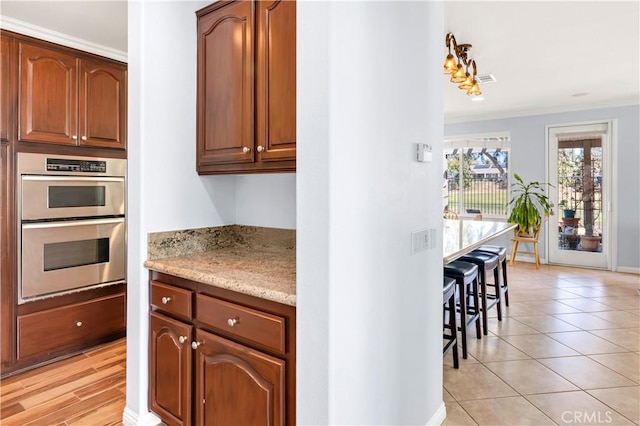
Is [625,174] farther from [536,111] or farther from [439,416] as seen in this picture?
[439,416]

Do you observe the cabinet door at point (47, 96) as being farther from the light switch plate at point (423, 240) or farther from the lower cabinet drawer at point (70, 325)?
the light switch plate at point (423, 240)

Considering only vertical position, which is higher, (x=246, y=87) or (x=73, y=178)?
(x=246, y=87)

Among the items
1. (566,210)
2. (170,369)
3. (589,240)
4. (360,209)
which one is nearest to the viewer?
(360,209)

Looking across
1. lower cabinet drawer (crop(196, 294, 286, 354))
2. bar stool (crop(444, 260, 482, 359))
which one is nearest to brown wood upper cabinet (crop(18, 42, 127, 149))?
lower cabinet drawer (crop(196, 294, 286, 354))

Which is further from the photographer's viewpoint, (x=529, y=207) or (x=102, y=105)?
(x=529, y=207)

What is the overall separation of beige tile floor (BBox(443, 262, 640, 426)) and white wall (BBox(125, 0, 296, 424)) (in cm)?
166

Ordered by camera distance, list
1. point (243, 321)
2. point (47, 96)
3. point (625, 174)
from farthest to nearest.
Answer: point (625, 174) → point (47, 96) → point (243, 321)

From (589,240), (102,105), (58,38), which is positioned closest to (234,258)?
(102,105)

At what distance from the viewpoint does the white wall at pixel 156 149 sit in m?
2.01

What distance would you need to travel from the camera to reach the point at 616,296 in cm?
456

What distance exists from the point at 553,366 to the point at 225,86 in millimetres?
3017

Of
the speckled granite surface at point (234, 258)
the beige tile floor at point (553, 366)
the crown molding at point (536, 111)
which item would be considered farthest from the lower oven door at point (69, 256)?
the crown molding at point (536, 111)

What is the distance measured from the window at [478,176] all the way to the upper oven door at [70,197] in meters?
6.16

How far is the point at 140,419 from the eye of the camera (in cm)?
204
